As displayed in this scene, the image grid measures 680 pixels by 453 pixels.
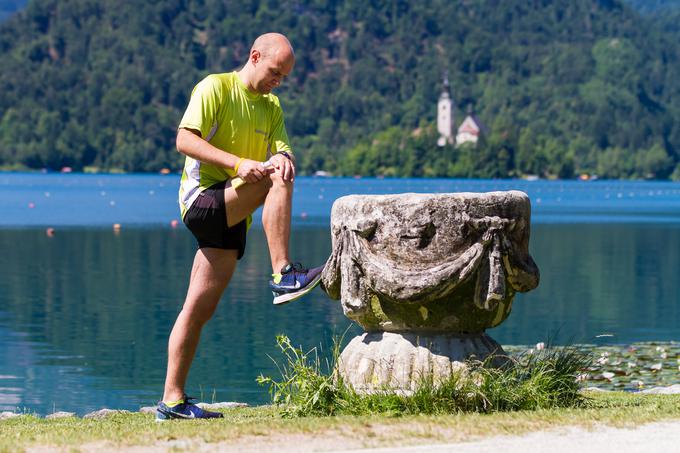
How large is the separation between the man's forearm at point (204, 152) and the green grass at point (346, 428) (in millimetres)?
1667

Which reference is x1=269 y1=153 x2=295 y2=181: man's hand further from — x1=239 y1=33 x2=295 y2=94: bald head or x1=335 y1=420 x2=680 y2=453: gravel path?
x1=335 y1=420 x2=680 y2=453: gravel path

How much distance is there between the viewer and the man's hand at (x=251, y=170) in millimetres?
9023

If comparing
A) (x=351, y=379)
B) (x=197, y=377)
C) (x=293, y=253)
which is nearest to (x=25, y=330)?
(x=197, y=377)

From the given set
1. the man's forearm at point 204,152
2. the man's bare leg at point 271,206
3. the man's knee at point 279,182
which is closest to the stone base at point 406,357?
the man's bare leg at point 271,206

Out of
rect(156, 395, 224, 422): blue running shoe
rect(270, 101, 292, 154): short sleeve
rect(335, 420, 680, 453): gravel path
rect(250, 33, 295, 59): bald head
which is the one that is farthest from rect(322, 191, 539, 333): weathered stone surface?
rect(335, 420, 680, 453): gravel path

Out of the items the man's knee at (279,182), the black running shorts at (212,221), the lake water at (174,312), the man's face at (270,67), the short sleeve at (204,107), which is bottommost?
the lake water at (174,312)

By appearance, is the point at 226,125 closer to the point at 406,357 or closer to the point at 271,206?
the point at 271,206

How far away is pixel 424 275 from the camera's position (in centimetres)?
946

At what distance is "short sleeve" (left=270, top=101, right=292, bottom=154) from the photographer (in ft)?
31.5

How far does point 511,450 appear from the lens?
7.66 meters

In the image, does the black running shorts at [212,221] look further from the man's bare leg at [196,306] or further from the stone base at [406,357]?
the stone base at [406,357]

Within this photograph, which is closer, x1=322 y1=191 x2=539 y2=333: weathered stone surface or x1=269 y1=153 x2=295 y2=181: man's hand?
x1=269 y1=153 x2=295 y2=181: man's hand

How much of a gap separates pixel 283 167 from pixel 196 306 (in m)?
1.18

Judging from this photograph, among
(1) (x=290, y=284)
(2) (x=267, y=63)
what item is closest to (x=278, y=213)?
(1) (x=290, y=284)
